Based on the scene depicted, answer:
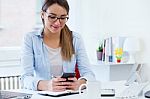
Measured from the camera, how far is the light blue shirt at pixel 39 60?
2258 millimetres

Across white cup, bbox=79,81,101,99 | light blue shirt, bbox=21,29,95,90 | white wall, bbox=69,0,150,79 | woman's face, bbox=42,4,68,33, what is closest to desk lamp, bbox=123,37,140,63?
white wall, bbox=69,0,150,79

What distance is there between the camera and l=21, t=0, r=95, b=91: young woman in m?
2.26

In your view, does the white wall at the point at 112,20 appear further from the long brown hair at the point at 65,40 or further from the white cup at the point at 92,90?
the white cup at the point at 92,90

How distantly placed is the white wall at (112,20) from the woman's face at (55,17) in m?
1.26

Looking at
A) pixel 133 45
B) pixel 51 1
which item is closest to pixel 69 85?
pixel 51 1

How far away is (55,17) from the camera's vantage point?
7.44 ft

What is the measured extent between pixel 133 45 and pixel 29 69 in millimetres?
Answer: 1381

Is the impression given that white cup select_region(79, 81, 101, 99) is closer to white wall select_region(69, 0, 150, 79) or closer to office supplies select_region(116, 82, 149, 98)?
office supplies select_region(116, 82, 149, 98)

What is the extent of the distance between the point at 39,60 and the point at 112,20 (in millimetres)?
1557

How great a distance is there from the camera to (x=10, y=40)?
395cm

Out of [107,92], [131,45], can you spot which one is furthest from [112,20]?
[107,92]

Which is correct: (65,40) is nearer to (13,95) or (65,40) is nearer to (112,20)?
(13,95)

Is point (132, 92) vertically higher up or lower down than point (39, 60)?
lower down

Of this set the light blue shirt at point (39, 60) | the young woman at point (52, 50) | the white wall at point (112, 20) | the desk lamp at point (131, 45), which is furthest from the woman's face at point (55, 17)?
the white wall at point (112, 20)
